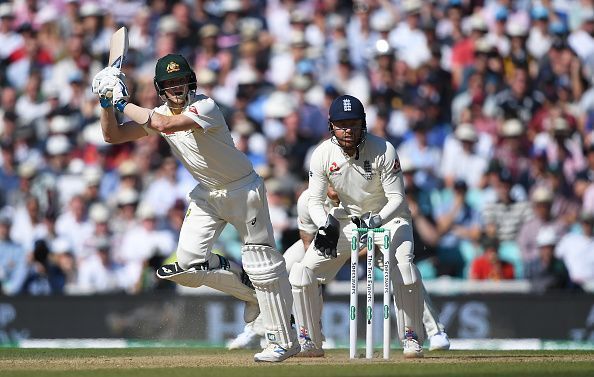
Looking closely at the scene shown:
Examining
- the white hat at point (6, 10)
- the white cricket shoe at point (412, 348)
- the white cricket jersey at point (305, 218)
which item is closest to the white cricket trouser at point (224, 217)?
the white cricket shoe at point (412, 348)

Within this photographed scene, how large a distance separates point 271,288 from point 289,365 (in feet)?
1.73

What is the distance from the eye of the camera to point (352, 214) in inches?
377

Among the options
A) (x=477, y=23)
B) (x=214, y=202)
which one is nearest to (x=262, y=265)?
(x=214, y=202)

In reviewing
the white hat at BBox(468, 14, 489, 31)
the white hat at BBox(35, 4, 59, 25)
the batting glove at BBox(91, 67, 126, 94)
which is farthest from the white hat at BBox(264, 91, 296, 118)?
the batting glove at BBox(91, 67, 126, 94)

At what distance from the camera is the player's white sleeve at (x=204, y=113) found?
8398mm

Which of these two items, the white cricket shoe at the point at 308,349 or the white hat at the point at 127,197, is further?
the white hat at the point at 127,197

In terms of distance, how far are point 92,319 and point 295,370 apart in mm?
4876

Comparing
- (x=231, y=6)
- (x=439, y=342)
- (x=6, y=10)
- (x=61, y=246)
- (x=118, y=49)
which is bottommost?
(x=439, y=342)

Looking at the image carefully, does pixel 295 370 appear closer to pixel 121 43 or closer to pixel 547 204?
pixel 121 43

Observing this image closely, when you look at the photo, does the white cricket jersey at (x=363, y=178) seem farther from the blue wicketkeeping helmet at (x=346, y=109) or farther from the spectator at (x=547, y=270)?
the spectator at (x=547, y=270)

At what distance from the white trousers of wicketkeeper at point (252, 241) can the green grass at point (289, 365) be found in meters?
0.35

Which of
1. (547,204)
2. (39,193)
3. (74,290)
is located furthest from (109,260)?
(547,204)

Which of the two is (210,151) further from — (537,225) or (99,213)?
(99,213)

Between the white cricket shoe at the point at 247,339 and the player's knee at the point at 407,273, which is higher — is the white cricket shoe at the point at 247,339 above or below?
below
